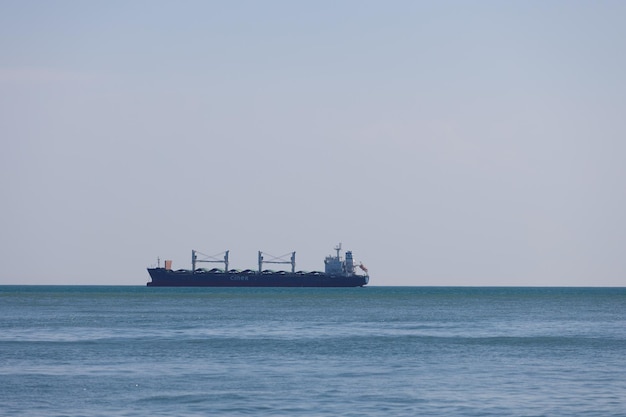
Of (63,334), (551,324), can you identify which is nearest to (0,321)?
(63,334)

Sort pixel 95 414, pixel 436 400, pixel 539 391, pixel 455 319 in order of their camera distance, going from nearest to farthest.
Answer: pixel 95 414 < pixel 436 400 < pixel 539 391 < pixel 455 319

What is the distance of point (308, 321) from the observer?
92062mm

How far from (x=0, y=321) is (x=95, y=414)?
5935cm

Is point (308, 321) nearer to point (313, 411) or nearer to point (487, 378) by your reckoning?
point (487, 378)

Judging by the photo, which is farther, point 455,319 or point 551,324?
point 455,319

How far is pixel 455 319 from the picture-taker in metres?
99.9

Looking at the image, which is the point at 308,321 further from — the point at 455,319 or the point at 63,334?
the point at 63,334

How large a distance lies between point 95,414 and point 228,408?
4.51 meters

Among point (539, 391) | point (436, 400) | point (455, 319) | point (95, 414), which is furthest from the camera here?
point (455, 319)

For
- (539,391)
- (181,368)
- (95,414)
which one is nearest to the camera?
(95,414)

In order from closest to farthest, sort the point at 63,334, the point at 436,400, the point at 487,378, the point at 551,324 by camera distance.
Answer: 1. the point at 436,400
2. the point at 487,378
3. the point at 63,334
4. the point at 551,324

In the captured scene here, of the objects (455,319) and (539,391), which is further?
(455,319)

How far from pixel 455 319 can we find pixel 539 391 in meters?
59.3

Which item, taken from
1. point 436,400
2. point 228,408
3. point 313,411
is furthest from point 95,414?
point 436,400
